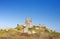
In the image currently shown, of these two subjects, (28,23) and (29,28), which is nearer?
(29,28)

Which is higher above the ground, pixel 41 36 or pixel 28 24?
pixel 28 24

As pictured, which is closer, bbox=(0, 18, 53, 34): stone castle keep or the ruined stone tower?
bbox=(0, 18, 53, 34): stone castle keep

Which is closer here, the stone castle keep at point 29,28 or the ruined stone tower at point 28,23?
the stone castle keep at point 29,28

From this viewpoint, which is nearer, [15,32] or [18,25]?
[15,32]

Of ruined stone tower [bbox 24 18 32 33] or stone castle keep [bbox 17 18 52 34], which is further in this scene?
ruined stone tower [bbox 24 18 32 33]

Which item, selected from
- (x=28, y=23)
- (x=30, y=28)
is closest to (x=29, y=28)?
(x=30, y=28)

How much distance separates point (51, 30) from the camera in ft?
132

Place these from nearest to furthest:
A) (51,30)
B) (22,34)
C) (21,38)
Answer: (21,38), (22,34), (51,30)

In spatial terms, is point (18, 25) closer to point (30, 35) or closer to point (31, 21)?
point (31, 21)

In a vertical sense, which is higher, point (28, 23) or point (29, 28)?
point (28, 23)

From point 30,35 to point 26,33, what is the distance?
1438mm

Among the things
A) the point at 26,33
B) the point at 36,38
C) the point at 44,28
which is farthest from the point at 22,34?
the point at 44,28

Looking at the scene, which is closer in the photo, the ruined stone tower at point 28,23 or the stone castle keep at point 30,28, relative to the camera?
the stone castle keep at point 30,28

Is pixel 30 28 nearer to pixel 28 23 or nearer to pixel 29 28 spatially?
pixel 29 28
